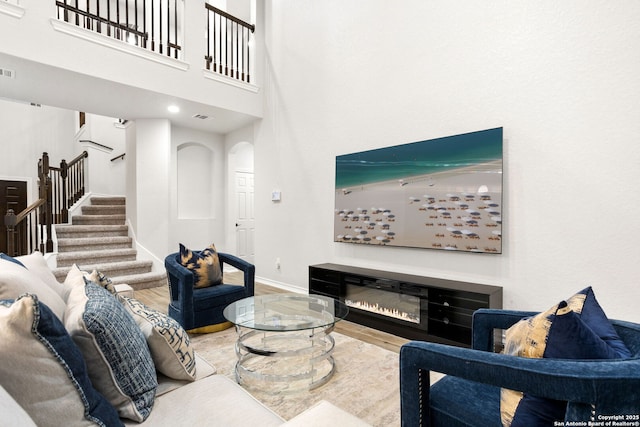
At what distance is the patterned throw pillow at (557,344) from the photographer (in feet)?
3.13

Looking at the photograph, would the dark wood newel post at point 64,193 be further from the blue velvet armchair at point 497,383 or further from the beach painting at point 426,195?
the blue velvet armchair at point 497,383

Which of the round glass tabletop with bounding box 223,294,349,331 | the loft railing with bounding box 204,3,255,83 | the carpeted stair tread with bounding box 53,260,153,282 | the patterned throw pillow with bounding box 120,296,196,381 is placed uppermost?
the loft railing with bounding box 204,3,255,83

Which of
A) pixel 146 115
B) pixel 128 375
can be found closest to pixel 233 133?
pixel 146 115

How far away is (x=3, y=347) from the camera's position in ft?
2.54

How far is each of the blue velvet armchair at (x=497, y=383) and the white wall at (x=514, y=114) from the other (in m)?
1.48

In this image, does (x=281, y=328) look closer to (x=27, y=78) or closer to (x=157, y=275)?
(x=157, y=275)

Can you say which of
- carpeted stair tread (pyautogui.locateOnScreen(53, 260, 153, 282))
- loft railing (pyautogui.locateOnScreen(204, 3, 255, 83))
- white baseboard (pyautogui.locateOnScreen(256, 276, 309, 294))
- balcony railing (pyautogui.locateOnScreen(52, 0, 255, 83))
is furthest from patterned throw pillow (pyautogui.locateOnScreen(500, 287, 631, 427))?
carpeted stair tread (pyautogui.locateOnScreen(53, 260, 153, 282))

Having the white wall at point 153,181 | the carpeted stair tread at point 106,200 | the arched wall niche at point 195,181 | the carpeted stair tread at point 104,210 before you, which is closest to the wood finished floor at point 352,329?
the white wall at point 153,181

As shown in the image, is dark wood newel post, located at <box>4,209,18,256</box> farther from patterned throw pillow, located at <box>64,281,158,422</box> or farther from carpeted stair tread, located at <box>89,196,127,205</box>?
patterned throw pillow, located at <box>64,281,158,422</box>

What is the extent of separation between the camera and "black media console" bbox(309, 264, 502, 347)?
8.94 feet

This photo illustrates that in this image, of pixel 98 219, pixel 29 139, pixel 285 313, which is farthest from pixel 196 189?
pixel 285 313

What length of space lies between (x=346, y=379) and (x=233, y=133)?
16.6 feet

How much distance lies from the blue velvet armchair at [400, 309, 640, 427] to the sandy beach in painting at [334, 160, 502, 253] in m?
1.55

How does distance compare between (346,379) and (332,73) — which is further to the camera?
(332,73)
